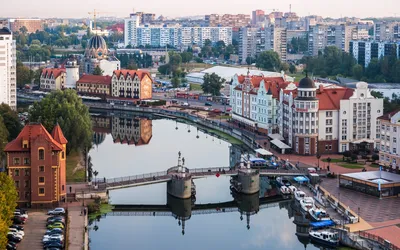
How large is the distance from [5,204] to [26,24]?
15531 cm

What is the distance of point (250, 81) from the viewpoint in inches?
1938

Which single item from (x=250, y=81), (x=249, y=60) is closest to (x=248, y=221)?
(x=250, y=81)

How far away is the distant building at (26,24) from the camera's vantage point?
166 meters

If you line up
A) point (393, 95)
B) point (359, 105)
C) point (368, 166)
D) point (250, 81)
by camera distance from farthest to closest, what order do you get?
point (393, 95) → point (250, 81) → point (359, 105) → point (368, 166)

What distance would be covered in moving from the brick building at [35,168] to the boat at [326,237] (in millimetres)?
9312

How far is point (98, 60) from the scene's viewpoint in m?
81.8

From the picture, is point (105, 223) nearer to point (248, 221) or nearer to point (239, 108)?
point (248, 221)

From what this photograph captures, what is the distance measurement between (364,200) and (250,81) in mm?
19818

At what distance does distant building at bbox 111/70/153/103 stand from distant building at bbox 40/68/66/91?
7.45m

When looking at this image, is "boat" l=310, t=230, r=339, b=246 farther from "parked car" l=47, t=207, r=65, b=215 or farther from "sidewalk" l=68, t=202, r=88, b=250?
"parked car" l=47, t=207, r=65, b=215

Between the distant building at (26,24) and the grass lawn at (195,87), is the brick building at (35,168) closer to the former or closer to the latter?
the grass lawn at (195,87)

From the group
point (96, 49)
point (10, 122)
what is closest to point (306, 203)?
point (10, 122)

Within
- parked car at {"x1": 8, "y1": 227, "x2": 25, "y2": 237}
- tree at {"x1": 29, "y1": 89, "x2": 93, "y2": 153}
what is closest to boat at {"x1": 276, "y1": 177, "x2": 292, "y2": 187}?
tree at {"x1": 29, "y1": 89, "x2": 93, "y2": 153}

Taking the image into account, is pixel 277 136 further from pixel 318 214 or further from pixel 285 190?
pixel 318 214
